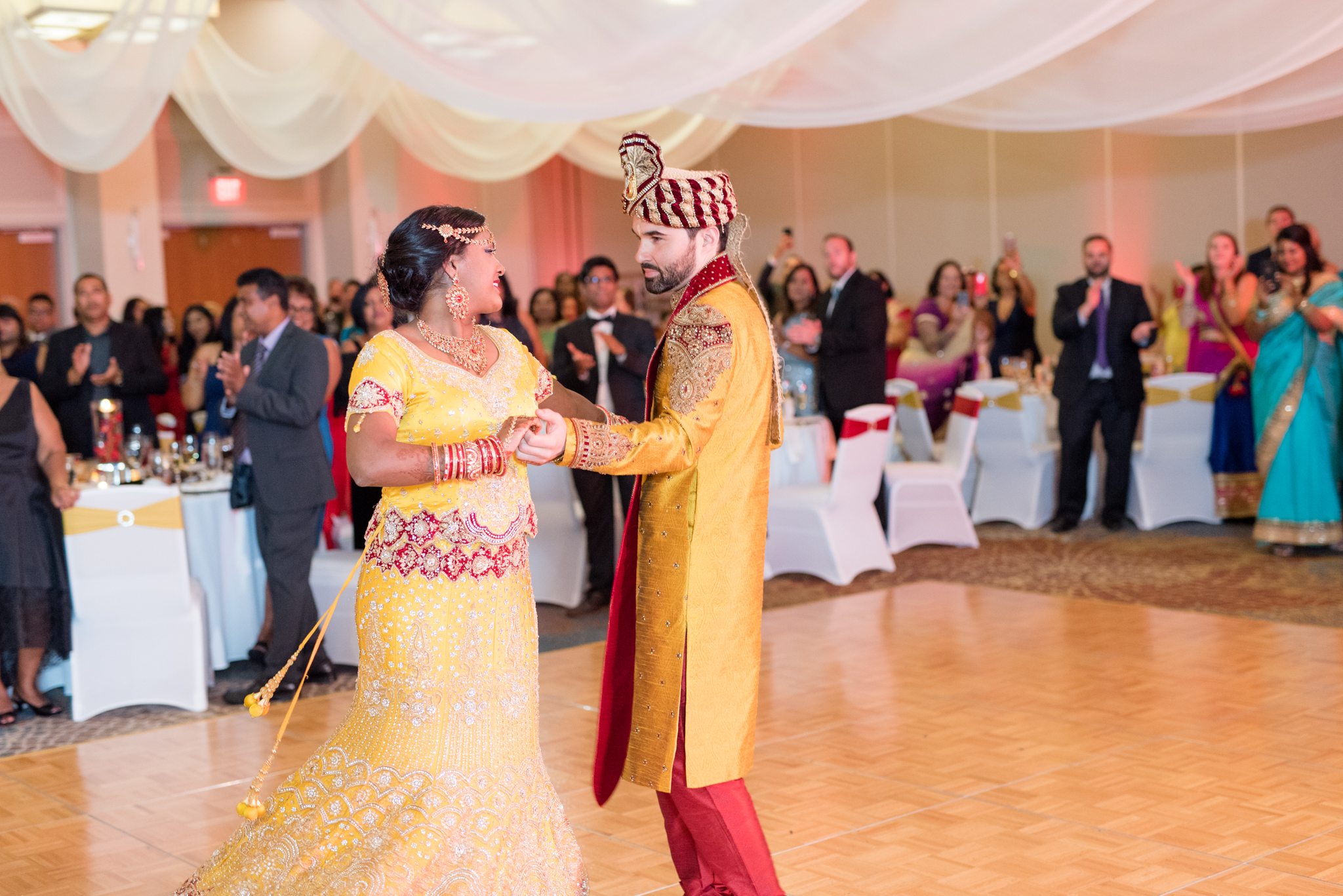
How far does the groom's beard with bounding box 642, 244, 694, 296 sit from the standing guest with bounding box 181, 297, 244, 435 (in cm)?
287

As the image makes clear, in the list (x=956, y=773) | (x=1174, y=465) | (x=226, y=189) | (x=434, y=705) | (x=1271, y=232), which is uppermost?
(x=226, y=189)

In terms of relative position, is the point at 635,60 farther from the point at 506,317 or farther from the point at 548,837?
the point at 548,837

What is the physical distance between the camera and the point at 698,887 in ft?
9.30

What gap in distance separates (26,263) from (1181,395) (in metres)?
9.33

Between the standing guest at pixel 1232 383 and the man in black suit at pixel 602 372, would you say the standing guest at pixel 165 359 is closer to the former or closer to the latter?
the man in black suit at pixel 602 372

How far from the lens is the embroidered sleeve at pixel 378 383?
2.56 meters

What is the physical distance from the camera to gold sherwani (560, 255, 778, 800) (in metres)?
2.68

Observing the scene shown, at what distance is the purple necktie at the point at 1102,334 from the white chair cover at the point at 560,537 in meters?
3.57

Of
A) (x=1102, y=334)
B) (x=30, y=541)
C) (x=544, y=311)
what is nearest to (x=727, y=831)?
(x=30, y=541)

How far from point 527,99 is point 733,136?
9.62m

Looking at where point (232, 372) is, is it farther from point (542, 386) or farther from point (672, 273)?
point (672, 273)

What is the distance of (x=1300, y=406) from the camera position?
7324 millimetres

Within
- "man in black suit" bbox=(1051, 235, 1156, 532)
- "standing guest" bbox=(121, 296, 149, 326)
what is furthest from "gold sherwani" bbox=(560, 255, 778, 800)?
"standing guest" bbox=(121, 296, 149, 326)

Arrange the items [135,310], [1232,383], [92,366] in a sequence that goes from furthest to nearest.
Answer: [135,310] → [1232,383] → [92,366]
